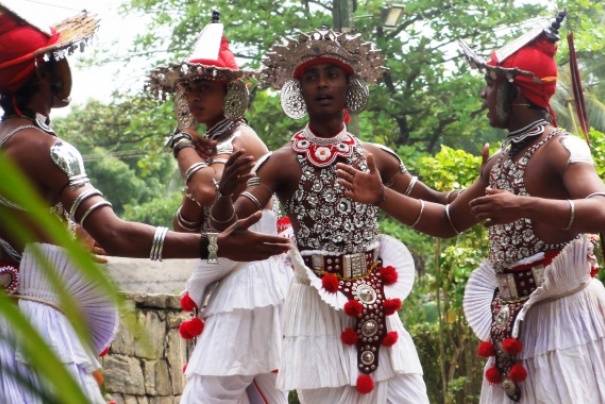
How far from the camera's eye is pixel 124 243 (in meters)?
3.36

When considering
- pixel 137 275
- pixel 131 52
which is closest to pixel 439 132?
pixel 131 52

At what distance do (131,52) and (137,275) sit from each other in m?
7.74

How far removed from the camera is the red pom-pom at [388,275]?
17.5 ft

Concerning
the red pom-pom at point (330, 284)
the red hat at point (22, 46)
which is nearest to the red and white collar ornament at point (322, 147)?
the red pom-pom at point (330, 284)

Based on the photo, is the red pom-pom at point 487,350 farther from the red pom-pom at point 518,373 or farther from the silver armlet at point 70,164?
the silver armlet at point 70,164

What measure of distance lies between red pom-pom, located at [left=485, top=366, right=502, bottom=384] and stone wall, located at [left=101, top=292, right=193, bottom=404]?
327 cm

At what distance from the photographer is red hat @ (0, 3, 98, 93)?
3781 millimetres

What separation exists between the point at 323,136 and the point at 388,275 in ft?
2.63

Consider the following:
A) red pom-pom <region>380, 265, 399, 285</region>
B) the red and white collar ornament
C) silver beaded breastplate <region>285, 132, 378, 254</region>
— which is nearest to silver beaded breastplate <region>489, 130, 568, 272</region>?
red pom-pom <region>380, 265, 399, 285</region>

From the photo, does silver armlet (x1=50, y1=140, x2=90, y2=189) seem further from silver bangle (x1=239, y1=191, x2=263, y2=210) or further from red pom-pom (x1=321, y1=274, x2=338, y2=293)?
red pom-pom (x1=321, y1=274, x2=338, y2=293)

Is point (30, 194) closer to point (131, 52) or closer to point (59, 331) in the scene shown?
point (59, 331)

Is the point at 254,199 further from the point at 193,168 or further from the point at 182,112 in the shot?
the point at 182,112

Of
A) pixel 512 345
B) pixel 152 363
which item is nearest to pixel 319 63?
pixel 512 345

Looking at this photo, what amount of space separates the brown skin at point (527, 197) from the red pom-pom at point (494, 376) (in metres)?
0.66
